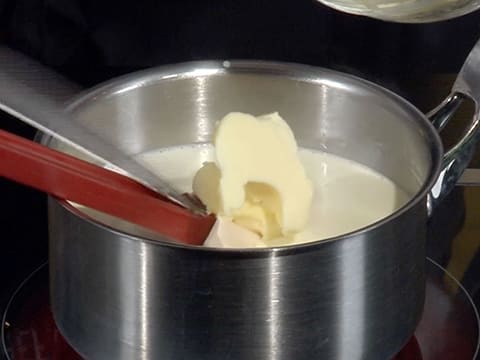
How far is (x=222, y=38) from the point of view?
89 centimetres

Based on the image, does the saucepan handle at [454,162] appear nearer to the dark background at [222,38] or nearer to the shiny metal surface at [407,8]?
the shiny metal surface at [407,8]

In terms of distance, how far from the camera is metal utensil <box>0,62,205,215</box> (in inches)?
23.6

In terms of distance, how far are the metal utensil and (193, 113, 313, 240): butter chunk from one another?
0.08 ft

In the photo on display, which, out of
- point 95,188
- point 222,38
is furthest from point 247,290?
point 222,38

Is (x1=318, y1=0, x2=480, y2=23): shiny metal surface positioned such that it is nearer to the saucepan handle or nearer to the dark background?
the saucepan handle

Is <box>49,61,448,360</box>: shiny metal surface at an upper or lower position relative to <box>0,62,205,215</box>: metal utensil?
lower

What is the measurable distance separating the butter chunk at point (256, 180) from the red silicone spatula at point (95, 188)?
0.07 ft

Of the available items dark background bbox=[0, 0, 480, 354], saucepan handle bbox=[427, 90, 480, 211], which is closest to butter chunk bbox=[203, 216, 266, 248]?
saucepan handle bbox=[427, 90, 480, 211]

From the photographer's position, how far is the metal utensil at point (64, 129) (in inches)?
23.6

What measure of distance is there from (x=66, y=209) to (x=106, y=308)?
61 millimetres

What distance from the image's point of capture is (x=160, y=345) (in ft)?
1.88

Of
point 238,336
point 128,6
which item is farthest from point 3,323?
point 128,6

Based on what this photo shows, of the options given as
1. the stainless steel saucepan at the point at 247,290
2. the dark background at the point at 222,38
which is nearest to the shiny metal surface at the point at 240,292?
the stainless steel saucepan at the point at 247,290

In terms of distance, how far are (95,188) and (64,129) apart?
1.8 inches
